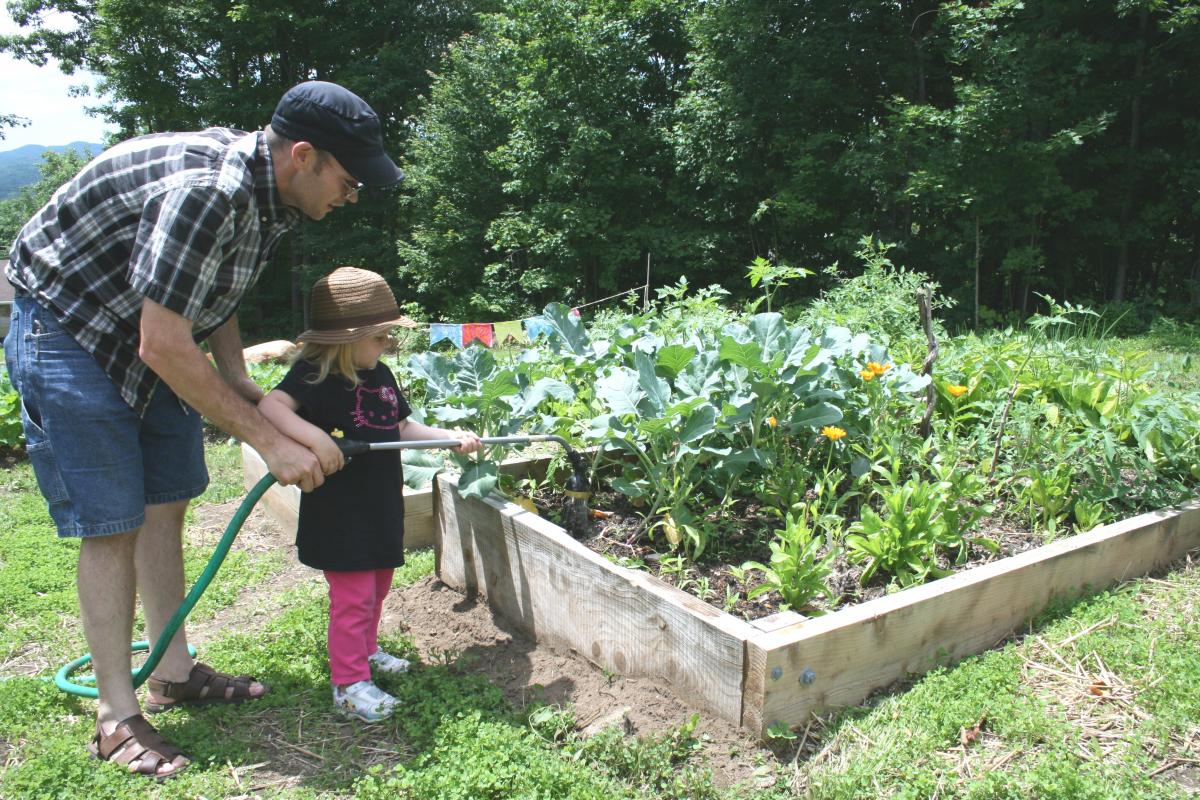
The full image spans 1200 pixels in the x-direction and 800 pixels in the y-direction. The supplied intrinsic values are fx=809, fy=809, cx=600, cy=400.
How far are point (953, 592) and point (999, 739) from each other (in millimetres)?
430

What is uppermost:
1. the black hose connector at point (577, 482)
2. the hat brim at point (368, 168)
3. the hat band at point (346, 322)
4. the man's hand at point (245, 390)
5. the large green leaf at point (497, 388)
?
the hat brim at point (368, 168)

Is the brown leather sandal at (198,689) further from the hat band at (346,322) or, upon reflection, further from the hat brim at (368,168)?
the hat brim at (368,168)

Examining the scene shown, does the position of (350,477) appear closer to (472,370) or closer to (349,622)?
(349,622)

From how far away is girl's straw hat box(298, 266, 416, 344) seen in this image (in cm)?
235

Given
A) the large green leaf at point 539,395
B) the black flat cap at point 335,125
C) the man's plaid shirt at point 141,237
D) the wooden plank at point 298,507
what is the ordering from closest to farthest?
the man's plaid shirt at point 141,237, the black flat cap at point 335,125, the large green leaf at point 539,395, the wooden plank at point 298,507

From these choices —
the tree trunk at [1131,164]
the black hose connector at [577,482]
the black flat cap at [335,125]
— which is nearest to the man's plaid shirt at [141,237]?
the black flat cap at [335,125]

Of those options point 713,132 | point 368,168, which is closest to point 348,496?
point 368,168

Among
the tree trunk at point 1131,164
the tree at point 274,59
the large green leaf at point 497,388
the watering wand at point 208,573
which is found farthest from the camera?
the tree at point 274,59

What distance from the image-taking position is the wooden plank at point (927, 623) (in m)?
2.13

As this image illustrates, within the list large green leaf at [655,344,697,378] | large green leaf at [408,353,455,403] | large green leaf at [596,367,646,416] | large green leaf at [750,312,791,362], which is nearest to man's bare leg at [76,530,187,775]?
large green leaf at [408,353,455,403]

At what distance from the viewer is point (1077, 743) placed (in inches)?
82.8

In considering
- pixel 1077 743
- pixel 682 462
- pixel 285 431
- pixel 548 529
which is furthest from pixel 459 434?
pixel 1077 743

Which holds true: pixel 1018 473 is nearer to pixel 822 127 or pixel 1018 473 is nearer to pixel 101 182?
pixel 101 182

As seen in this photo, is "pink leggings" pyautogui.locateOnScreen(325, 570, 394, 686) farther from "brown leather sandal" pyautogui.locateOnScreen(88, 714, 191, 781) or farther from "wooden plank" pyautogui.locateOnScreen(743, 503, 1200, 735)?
"wooden plank" pyautogui.locateOnScreen(743, 503, 1200, 735)
